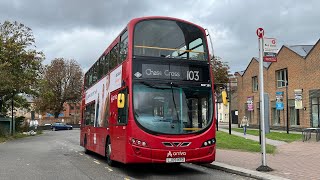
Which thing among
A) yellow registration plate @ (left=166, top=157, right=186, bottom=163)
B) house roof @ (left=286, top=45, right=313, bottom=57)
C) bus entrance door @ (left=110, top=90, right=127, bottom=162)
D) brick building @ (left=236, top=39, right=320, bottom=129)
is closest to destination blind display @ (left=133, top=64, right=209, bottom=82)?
bus entrance door @ (left=110, top=90, right=127, bottom=162)

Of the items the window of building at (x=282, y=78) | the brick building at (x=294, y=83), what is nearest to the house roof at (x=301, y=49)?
the brick building at (x=294, y=83)

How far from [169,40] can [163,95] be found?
5.68 feet

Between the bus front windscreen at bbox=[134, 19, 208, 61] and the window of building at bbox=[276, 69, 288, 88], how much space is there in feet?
109

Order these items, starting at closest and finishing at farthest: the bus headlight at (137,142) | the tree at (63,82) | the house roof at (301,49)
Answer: the bus headlight at (137,142), the house roof at (301,49), the tree at (63,82)

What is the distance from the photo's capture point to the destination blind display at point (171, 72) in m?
11.3

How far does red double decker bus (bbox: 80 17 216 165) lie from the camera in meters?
10.8

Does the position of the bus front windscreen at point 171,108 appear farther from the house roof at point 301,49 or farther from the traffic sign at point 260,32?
the house roof at point 301,49

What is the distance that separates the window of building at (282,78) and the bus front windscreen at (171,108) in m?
33.9

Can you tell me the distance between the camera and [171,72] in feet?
37.7

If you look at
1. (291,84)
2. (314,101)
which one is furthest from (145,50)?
(291,84)

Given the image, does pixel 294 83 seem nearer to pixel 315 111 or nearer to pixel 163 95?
pixel 315 111

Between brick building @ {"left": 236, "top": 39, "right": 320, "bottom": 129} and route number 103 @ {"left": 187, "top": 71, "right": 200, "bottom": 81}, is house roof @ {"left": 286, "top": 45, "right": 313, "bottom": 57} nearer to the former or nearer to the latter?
brick building @ {"left": 236, "top": 39, "right": 320, "bottom": 129}

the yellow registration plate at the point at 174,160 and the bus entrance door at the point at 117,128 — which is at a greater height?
the bus entrance door at the point at 117,128

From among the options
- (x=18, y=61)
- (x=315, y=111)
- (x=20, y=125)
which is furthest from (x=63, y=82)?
(x=315, y=111)
